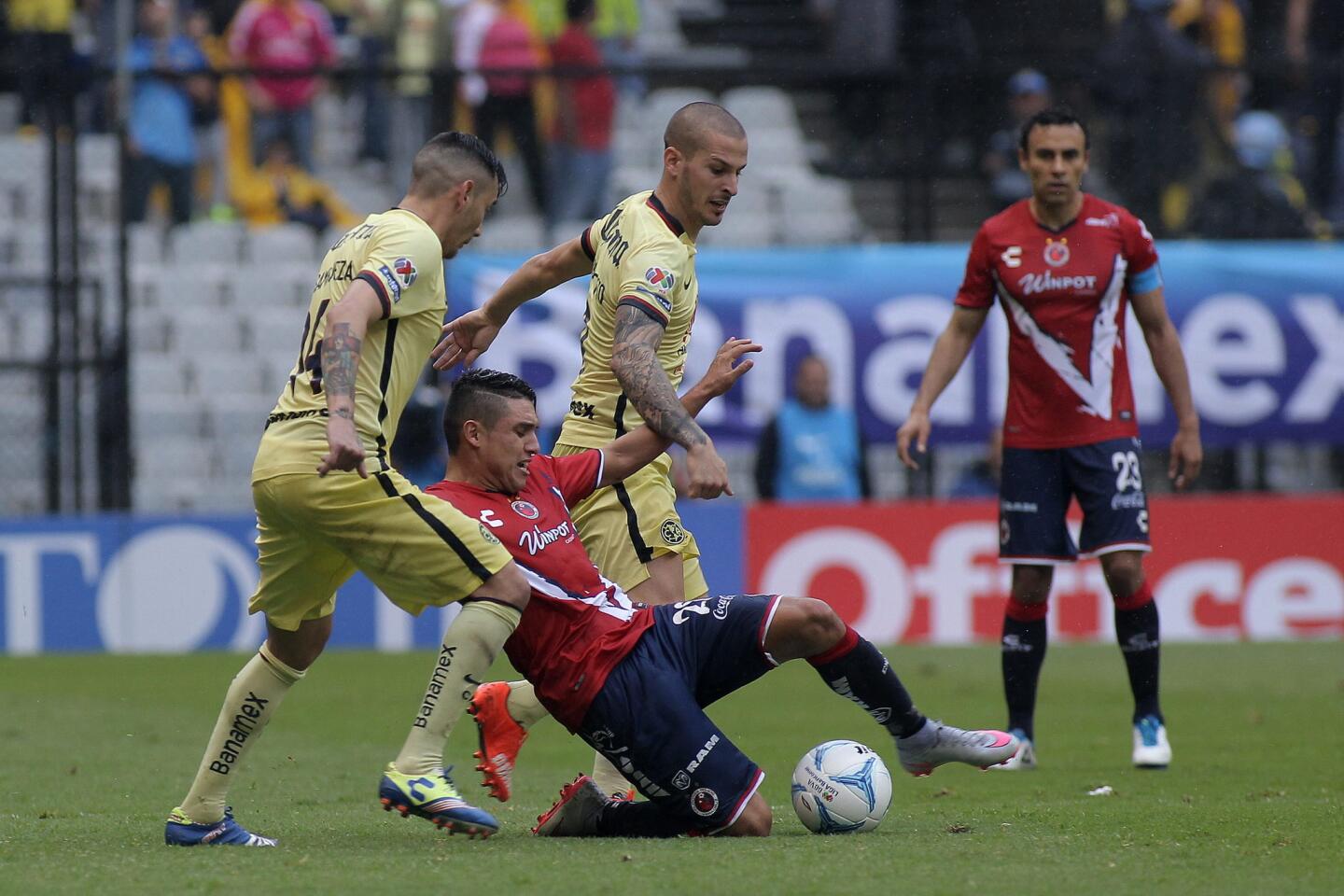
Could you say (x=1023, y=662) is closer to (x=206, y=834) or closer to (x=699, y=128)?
(x=699, y=128)

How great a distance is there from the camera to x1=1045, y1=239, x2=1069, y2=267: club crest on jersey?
758 cm

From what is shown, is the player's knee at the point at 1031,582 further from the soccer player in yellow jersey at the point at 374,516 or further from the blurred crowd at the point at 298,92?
the blurred crowd at the point at 298,92

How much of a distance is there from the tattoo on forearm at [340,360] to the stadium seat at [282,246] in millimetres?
9962

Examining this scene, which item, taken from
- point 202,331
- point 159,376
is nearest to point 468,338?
point 159,376

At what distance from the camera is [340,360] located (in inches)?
202

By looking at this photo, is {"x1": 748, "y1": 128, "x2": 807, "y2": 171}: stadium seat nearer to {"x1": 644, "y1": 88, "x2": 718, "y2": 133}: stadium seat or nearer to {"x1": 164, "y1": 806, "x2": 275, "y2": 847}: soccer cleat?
{"x1": 644, "y1": 88, "x2": 718, "y2": 133}: stadium seat

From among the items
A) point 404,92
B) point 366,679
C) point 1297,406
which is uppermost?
point 404,92

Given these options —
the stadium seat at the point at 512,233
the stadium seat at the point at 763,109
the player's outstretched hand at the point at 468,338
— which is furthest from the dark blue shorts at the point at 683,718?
the stadium seat at the point at 763,109

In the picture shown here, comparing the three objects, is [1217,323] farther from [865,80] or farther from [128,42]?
[128,42]

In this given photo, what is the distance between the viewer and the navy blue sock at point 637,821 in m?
5.60

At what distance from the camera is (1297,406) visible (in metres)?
13.9

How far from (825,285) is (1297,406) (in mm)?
3544

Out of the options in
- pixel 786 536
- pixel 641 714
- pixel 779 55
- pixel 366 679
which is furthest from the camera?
pixel 779 55

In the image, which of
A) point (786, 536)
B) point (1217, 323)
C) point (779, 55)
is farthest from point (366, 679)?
point (779, 55)
